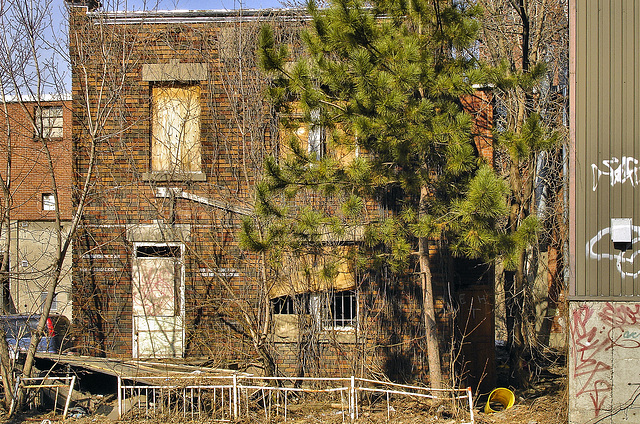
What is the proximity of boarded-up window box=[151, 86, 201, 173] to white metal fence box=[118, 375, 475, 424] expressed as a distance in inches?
155

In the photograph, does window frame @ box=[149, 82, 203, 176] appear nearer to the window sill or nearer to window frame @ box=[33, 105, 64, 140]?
the window sill

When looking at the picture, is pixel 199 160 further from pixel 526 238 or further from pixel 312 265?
pixel 526 238

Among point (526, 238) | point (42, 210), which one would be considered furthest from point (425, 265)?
point (42, 210)

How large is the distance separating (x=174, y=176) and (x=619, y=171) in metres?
7.26

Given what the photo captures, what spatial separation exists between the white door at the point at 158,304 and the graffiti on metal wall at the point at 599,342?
6.52m

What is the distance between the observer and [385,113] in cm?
762

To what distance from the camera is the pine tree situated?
7.71 meters

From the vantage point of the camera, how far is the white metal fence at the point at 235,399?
9023mm

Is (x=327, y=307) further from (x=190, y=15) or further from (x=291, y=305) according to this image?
(x=190, y=15)

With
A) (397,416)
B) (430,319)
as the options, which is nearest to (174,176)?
(430,319)

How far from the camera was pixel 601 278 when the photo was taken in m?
8.38

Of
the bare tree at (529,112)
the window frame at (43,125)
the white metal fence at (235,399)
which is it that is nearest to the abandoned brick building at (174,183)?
the window frame at (43,125)

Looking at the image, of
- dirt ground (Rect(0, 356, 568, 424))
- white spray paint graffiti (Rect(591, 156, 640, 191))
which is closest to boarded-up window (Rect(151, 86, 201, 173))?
dirt ground (Rect(0, 356, 568, 424))

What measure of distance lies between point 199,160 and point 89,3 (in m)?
3.58
